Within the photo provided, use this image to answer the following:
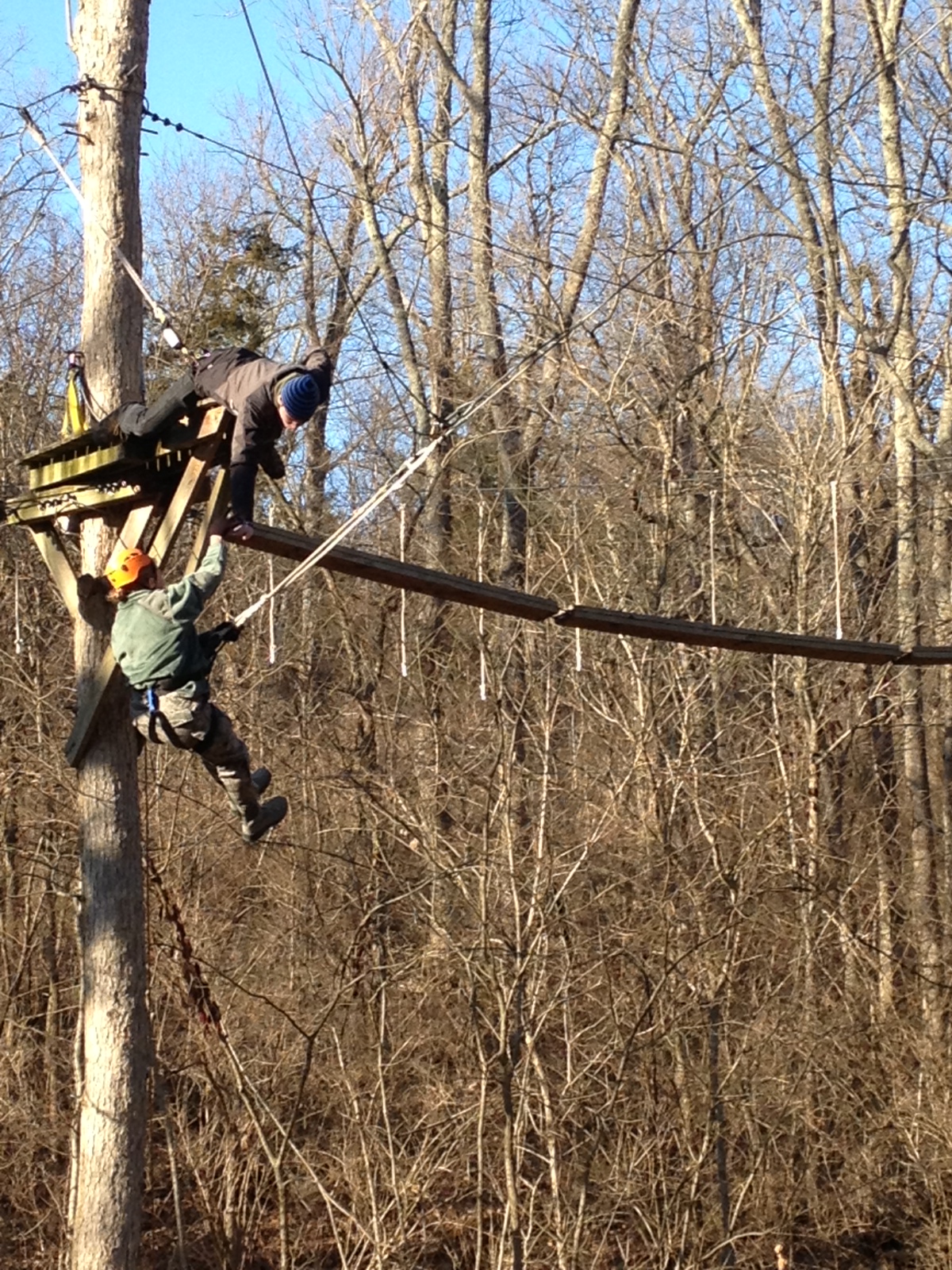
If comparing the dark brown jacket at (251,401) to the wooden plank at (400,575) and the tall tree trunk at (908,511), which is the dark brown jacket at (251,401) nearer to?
the wooden plank at (400,575)

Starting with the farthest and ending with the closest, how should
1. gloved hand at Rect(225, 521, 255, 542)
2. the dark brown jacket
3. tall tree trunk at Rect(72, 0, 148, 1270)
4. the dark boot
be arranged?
the dark boot → tall tree trunk at Rect(72, 0, 148, 1270) → gloved hand at Rect(225, 521, 255, 542) → the dark brown jacket

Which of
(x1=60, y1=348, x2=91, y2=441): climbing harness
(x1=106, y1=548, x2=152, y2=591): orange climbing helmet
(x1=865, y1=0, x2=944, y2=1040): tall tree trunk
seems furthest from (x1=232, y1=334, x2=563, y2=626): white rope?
(x1=865, y1=0, x2=944, y2=1040): tall tree trunk

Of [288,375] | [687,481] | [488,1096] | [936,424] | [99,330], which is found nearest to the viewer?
[288,375]

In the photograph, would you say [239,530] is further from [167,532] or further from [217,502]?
[167,532]

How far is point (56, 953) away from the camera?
12.0 meters

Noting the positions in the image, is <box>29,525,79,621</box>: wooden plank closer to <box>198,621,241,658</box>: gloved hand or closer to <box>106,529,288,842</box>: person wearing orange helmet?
<box>106,529,288,842</box>: person wearing orange helmet

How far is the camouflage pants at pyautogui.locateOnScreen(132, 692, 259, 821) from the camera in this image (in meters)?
5.86

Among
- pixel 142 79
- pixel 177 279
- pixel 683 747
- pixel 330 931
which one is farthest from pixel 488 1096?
pixel 177 279

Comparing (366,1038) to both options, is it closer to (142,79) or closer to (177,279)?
(142,79)

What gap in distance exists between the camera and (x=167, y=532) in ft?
19.3

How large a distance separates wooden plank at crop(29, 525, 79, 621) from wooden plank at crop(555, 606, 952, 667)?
2308 mm

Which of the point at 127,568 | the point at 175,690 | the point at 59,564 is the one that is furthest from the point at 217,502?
the point at 59,564

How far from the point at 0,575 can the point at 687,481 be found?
582 centimetres

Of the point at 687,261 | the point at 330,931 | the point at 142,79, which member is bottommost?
the point at 330,931
